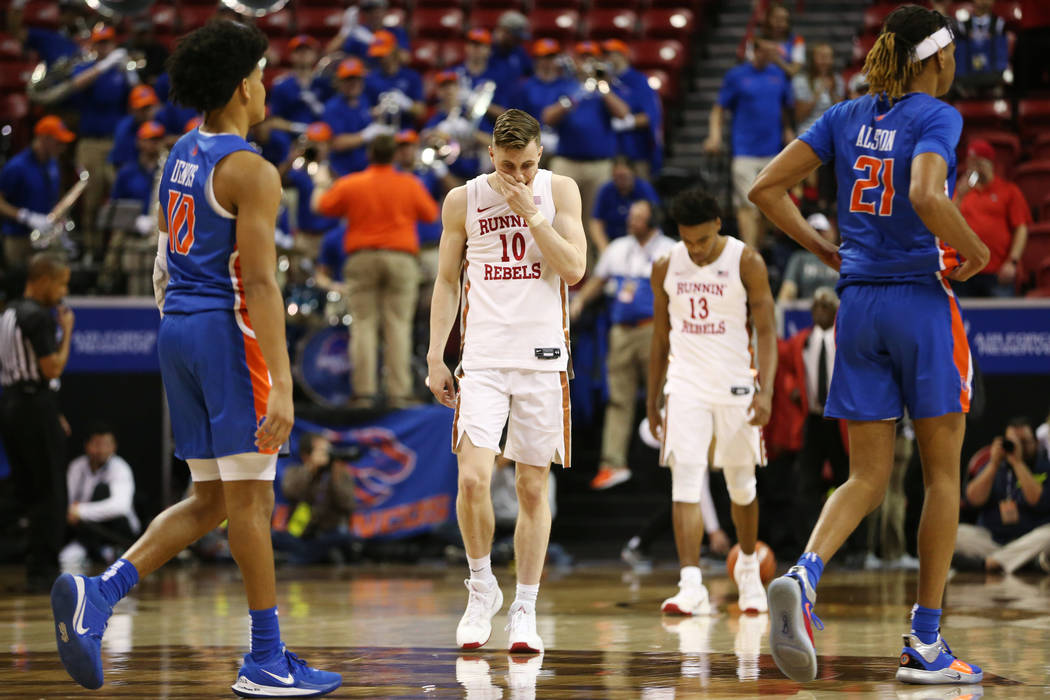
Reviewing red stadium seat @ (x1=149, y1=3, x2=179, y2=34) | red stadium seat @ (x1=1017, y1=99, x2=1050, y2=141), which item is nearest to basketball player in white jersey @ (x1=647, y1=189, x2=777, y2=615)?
red stadium seat @ (x1=1017, y1=99, x2=1050, y2=141)

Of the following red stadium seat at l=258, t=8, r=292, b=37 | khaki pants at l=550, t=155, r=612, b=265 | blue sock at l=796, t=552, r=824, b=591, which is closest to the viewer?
blue sock at l=796, t=552, r=824, b=591

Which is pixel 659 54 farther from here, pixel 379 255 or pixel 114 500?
pixel 114 500

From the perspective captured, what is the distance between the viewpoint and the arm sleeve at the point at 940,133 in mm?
5039

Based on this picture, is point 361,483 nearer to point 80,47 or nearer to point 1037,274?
point 1037,274

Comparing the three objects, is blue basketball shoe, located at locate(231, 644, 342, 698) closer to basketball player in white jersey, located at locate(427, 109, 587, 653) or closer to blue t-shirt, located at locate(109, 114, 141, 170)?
basketball player in white jersey, located at locate(427, 109, 587, 653)

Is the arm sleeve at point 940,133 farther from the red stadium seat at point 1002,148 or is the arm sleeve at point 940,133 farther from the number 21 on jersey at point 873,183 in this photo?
the red stadium seat at point 1002,148

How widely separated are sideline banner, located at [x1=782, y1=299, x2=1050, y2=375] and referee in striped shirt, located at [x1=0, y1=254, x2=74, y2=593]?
6.80m

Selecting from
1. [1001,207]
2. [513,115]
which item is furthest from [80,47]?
[513,115]

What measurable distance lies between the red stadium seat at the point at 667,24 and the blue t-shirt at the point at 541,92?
12.4ft

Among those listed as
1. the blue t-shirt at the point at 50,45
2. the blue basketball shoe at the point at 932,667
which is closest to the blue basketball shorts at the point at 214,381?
the blue basketball shoe at the point at 932,667

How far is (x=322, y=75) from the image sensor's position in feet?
51.2

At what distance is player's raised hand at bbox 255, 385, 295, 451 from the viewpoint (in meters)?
4.62

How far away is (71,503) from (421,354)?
10.6 feet

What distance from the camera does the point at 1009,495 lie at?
10.6m
